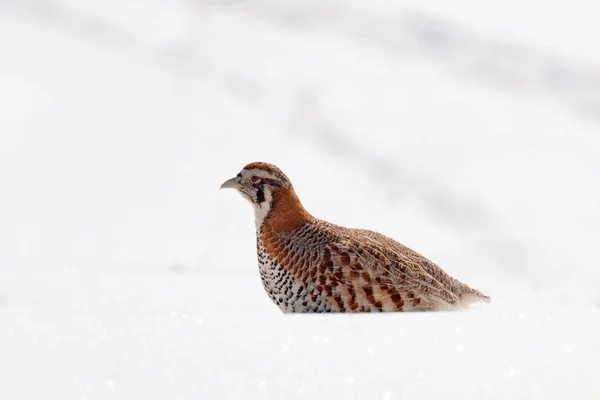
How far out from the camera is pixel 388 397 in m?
4.20

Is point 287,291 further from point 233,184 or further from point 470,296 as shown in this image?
point 470,296

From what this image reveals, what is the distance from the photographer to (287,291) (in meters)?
6.29

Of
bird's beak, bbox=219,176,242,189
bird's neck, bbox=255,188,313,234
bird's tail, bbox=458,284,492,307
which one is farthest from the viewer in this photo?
bird's tail, bbox=458,284,492,307

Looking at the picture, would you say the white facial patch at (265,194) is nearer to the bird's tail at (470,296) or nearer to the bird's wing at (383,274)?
the bird's wing at (383,274)

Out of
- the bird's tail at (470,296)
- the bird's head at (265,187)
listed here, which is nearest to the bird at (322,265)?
the bird's head at (265,187)

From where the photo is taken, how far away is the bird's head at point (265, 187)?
21.7ft

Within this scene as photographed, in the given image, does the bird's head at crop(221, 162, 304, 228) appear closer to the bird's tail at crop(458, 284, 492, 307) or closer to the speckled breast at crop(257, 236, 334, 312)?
the speckled breast at crop(257, 236, 334, 312)

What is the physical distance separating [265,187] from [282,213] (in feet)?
0.71

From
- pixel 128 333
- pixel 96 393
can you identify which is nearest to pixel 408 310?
pixel 128 333

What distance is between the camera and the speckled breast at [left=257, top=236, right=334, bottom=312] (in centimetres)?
622

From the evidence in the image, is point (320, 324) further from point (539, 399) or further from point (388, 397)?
point (539, 399)

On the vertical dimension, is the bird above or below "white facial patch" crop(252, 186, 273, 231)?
below

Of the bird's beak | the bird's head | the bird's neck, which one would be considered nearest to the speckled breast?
the bird's neck

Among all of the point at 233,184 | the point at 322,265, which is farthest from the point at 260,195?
the point at 322,265
